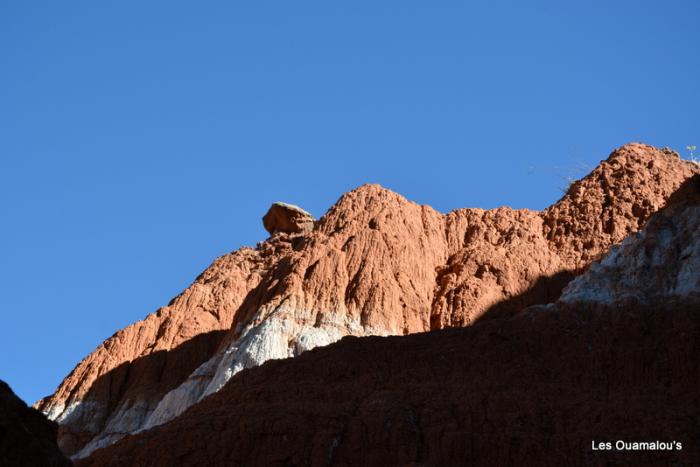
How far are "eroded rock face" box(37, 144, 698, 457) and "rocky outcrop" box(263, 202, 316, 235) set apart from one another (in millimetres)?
5731

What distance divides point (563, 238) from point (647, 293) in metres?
18.6

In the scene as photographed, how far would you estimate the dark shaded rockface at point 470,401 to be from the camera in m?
33.2

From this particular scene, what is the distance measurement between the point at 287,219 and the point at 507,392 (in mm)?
38399

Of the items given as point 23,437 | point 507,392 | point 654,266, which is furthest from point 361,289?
point 23,437

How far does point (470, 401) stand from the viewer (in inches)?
1421

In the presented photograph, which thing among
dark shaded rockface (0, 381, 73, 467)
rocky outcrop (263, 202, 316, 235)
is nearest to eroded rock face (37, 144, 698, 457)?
rocky outcrop (263, 202, 316, 235)

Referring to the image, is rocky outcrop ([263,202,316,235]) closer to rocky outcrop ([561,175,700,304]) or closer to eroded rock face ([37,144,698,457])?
eroded rock face ([37,144,698,457])

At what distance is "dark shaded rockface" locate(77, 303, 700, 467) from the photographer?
3319 cm

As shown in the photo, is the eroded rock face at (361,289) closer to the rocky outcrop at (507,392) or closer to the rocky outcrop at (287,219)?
the rocky outcrop at (287,219)

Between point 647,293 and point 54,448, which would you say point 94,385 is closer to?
point 647,293

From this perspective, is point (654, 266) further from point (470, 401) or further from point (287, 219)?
point (287, 219)

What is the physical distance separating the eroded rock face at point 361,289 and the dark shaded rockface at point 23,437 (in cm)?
2678

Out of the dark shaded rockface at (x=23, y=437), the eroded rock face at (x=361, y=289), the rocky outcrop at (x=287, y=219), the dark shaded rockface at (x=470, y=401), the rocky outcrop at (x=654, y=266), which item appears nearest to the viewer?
the dark shaded rockface at (x=23, y=437)

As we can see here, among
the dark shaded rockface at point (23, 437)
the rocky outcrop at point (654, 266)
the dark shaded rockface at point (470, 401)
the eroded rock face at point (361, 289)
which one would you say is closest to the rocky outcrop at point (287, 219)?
the eroded rock face at point (361, 289)
